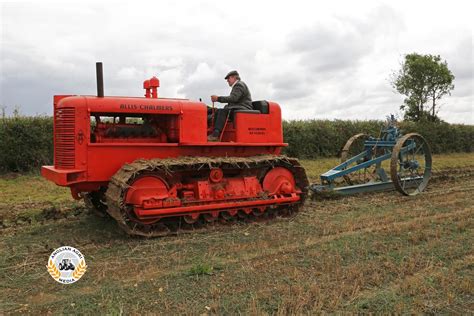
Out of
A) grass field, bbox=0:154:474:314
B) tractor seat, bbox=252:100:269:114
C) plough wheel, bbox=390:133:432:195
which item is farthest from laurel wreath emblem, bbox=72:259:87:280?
plough wheel, bbox=390:133:432:195

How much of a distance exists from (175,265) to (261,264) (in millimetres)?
1046

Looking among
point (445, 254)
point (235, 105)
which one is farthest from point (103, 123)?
point (445, 254)

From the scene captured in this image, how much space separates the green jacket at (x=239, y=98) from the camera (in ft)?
27.5

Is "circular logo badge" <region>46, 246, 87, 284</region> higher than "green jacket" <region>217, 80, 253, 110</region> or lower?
lower

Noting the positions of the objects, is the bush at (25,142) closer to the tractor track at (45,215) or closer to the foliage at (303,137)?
the foliage at (303,137)

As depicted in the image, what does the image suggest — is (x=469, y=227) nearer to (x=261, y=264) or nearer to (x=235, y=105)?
(x=261, y=264)

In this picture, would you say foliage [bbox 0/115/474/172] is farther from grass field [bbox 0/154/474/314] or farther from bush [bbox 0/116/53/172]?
grass field [bbox 0/154/474/314]

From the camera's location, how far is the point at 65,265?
4707 millimetres

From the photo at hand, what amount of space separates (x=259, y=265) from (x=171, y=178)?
2613 millimetres

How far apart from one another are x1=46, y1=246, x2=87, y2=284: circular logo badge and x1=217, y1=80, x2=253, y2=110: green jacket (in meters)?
4.26

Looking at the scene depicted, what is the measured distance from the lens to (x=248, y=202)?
7.99 metres

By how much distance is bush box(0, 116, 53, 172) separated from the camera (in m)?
14.2

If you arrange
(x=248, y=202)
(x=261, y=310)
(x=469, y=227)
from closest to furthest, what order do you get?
(x=261, y=310), (x=469, y=227), (x=248, y=202)

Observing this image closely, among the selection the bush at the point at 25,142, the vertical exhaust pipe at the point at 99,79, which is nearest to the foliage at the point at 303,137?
the bush at the point at 25,142
